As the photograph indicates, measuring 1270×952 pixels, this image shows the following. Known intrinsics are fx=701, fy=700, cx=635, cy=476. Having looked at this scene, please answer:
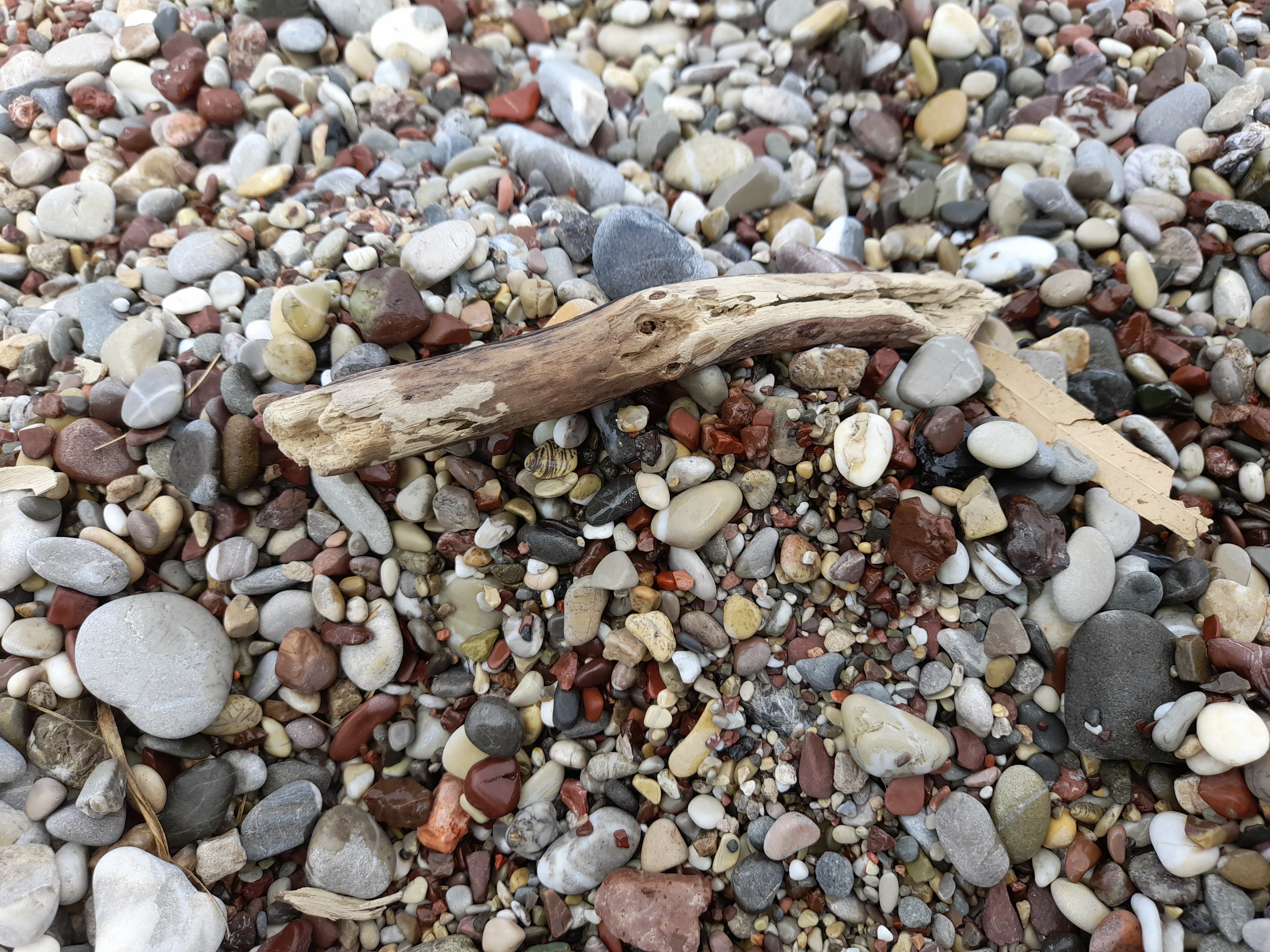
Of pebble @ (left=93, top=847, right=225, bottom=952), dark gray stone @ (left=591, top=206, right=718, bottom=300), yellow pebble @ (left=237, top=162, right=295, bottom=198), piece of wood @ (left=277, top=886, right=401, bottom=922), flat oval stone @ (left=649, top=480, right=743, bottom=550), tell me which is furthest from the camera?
yellow pebble @ (left=237, top=162, right=295, bottom=198)

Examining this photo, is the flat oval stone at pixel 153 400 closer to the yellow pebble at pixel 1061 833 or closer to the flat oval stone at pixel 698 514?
the flat oval stone at pixel 698 514

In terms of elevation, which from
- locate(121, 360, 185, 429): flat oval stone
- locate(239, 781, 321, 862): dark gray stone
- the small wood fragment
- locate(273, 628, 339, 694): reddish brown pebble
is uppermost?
locate(121, 360, 185, 429): flat oval stone

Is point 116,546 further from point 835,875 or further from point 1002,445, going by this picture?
point 1002,445

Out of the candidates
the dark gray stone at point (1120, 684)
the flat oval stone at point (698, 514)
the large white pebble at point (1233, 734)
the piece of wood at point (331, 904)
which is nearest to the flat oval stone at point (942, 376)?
the flat oval stone at point (698, 514)

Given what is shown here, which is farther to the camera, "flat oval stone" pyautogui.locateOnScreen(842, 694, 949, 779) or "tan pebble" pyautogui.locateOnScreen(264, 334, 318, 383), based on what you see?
"tan pebble" pyautogui.locateOnScreen(264, 334, 318, 383)

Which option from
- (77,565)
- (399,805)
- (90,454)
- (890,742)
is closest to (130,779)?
(77,565)

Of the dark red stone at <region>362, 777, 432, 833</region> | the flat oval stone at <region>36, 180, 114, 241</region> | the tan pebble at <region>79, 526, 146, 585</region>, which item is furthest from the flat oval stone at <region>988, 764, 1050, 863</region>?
the flat oval stone at <region>36, 180, 114, 241</region>

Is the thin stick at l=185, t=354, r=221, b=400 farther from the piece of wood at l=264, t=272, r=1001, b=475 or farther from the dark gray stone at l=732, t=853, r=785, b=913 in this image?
the dark gray stone at l=732, t=853, r=785, b=913
